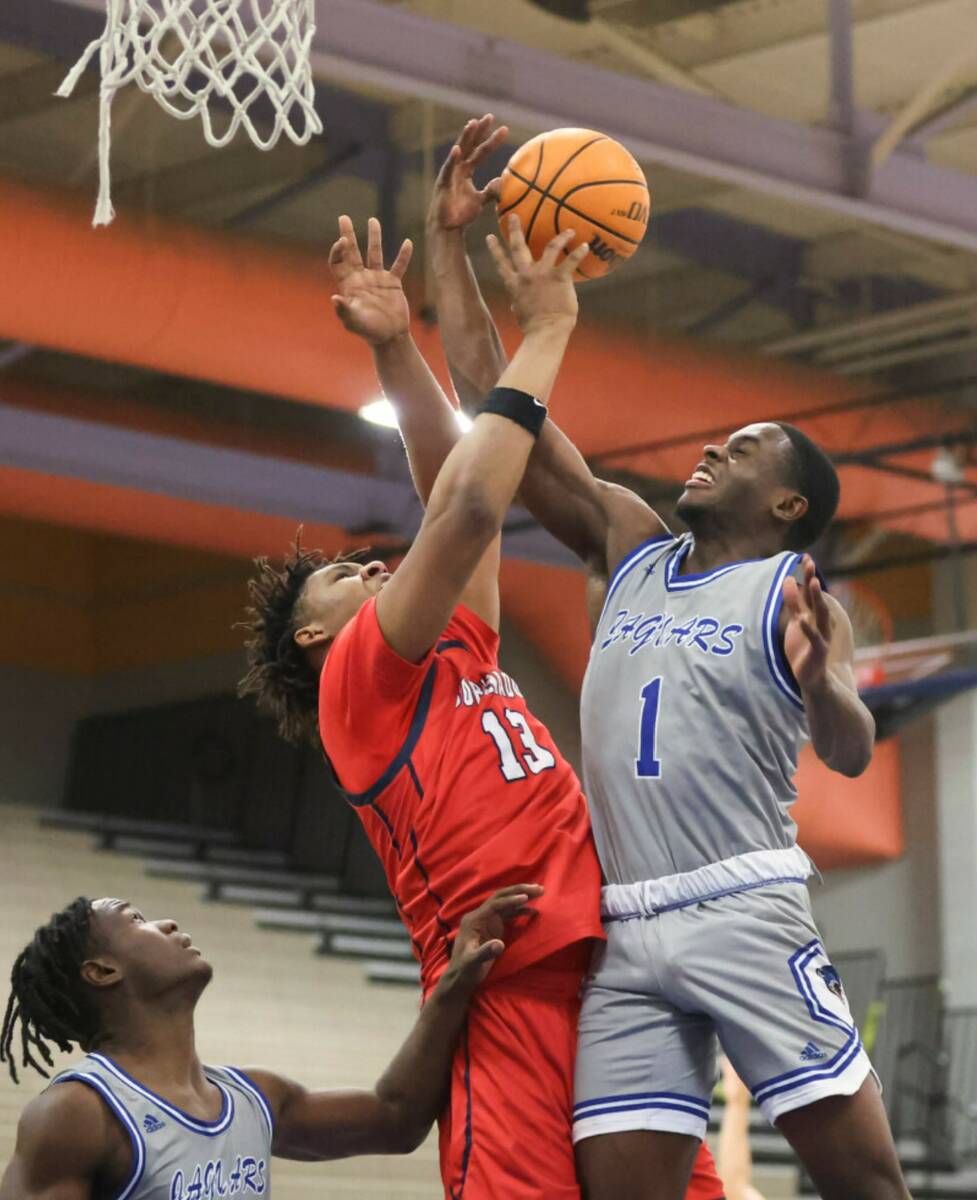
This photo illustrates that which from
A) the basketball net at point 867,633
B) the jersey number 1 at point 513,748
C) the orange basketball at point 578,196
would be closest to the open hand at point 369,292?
the orange basketball at point 578,196

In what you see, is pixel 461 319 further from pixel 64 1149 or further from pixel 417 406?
pixel 64 1149

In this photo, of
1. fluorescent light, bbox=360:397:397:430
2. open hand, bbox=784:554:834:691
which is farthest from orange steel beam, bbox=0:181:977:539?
open hand, bbox=784:554:834:691

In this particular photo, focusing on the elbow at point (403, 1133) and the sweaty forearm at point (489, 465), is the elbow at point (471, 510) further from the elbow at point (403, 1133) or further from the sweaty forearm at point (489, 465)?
the elbow at point (403, 1133)

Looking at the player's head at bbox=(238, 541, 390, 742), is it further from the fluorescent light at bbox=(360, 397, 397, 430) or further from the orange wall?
the orange wall

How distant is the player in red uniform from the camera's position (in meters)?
3.29

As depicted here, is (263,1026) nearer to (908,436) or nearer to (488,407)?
(908,436)

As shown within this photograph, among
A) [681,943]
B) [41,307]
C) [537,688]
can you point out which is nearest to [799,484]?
[681,943]

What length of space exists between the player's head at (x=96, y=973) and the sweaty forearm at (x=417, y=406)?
995 mm

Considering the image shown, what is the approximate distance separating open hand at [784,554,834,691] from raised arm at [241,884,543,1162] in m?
0.60

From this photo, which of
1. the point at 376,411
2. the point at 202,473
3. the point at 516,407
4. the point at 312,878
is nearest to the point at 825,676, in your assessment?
the point at 516,407

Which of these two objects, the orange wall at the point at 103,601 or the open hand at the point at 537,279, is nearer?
the open hand at the point at 537,279

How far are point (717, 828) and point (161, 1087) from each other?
114 cm

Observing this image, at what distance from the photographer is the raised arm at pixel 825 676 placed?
10.6ft

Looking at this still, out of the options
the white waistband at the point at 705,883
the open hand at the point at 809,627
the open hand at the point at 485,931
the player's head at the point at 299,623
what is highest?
the player's head at the point at 299,623
